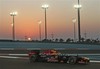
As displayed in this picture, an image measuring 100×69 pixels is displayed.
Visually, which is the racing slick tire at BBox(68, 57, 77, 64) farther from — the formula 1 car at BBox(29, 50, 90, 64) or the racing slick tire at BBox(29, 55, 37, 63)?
the racing slick tire at BBox(29, 55, 37, 63)

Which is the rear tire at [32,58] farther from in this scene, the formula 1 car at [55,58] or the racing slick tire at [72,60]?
the racing slick tire at [72,60]

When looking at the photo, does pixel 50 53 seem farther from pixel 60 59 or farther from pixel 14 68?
pixel 14 68

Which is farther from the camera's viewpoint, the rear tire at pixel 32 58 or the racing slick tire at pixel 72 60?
the rear tire at pixel 32 58

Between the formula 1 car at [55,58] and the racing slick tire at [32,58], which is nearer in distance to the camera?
the formula 1 car at [55,58]

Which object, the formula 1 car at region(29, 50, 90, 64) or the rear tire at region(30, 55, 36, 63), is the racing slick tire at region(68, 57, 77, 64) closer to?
the formula 1 car at region(29, 50, 90, 64)

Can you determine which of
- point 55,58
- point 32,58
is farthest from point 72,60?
point 32,58

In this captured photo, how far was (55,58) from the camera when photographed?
25766mm

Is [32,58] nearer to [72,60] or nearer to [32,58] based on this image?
[32,58]

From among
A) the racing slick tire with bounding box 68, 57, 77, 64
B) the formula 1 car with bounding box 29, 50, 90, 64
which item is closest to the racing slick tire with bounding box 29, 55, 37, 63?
the formula 1 car with bounding box 29, 50, 90, 64

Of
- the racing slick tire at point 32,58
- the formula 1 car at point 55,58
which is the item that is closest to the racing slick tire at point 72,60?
the formula 1 car at point 55,58

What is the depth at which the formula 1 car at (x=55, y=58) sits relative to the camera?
24188 mm

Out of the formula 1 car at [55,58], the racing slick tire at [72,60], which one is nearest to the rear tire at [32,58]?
the formula 1 car at [55,58]

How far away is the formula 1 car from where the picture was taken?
24.2m

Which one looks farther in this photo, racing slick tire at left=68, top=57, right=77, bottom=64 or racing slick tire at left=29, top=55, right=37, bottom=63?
racing slick tire at left=29, top=55, right=37, bottom=63
